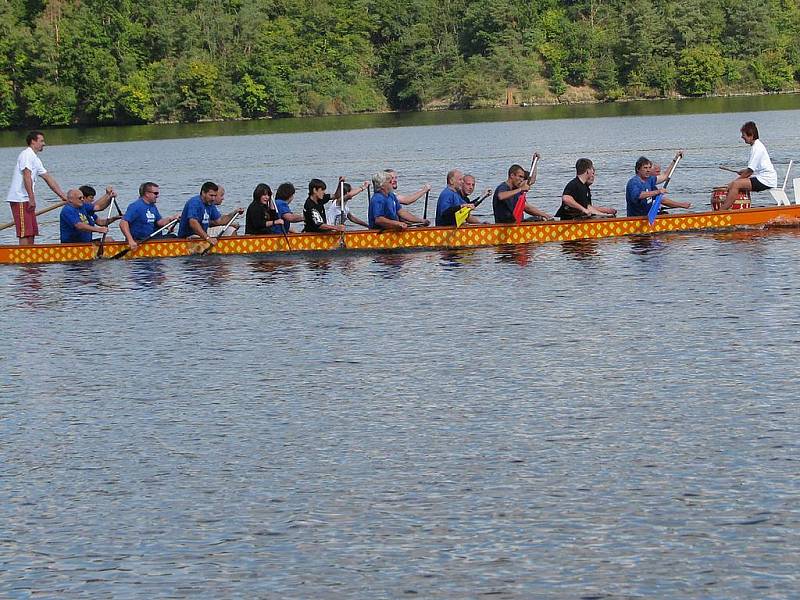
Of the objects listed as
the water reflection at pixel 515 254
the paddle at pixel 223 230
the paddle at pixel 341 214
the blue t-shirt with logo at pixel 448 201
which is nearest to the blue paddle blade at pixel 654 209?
the water reflection at pixel 515 254

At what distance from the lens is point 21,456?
14305mm

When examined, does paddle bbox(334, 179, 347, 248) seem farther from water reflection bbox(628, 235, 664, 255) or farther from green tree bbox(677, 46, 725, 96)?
green tree bbox(677, 46, 725, 96)

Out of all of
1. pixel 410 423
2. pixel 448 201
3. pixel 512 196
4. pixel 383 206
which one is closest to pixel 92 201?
pixel 383 206

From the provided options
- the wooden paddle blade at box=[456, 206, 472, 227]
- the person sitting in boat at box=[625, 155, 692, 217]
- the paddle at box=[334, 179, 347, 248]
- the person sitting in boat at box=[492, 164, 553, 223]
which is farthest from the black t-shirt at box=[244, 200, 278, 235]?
the person sitting in boat at box=[625, 155, 692, 217]

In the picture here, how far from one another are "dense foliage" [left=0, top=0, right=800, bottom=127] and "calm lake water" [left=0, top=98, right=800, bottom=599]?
91116mm

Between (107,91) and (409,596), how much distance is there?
109m

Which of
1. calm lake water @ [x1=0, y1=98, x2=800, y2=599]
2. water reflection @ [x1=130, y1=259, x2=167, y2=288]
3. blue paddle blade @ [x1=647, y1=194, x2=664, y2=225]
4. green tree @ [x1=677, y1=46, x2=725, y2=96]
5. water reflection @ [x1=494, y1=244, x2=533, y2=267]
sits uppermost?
green tree @ [x1=677, y1=46, x2=725, y2=96]

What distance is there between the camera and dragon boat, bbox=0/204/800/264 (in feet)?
88.5

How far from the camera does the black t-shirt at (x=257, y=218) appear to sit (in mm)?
27578

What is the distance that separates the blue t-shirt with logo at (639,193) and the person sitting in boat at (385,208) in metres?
4.20

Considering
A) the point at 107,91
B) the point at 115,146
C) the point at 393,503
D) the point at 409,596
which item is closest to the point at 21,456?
the point at 393,503

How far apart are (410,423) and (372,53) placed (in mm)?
118341

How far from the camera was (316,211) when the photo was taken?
27.3 m

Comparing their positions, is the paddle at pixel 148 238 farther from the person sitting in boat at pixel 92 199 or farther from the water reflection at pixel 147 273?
the person sitting in boat at pixel 92 199
